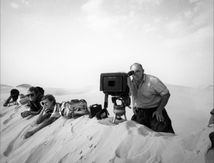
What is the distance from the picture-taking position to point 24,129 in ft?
14.7

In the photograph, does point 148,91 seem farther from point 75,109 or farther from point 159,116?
point 75,109

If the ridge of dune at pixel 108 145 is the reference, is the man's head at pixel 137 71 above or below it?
above

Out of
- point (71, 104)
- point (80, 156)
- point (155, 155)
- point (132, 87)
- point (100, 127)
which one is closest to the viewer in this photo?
point (155, 155)

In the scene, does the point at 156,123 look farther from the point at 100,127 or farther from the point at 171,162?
the point at 171,162

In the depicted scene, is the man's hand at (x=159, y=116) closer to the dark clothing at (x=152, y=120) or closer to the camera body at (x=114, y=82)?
the dark clothing at (x=152, y=120)

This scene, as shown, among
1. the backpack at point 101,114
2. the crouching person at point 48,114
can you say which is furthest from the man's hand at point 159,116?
the crouching person at point 48,114

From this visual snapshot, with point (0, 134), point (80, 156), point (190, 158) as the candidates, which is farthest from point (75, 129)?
point (0, 134)

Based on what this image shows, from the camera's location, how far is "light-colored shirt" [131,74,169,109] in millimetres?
3168

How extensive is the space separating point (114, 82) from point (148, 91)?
2.82 ft

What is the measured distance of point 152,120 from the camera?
326cm

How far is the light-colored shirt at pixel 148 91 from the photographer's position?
10.4ft

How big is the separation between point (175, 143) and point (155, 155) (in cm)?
30

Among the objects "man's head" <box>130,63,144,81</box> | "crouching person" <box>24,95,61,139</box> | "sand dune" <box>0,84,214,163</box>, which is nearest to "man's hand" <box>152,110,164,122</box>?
"sand dune" <box>0,84,214,163</box>

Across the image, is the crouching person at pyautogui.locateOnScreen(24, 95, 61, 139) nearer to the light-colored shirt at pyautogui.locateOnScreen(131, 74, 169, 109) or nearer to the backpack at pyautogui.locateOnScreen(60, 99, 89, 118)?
the backpack at pyautogui.locateOnScreen(60, 99, 89, 118)
